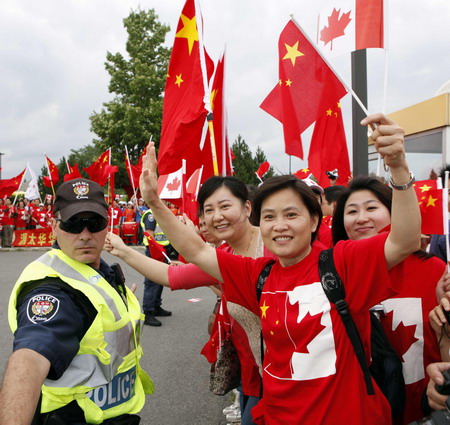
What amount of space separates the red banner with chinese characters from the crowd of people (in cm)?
1598

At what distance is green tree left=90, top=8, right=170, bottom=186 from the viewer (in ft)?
85.1

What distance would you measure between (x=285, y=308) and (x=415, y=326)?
681mm

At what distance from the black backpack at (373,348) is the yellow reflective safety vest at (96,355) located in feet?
2.10

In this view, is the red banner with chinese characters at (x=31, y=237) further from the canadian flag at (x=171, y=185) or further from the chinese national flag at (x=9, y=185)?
the canadian flag at (x=171, y=185)

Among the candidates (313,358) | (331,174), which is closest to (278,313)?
(313,358)

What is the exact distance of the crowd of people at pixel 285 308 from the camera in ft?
4.84

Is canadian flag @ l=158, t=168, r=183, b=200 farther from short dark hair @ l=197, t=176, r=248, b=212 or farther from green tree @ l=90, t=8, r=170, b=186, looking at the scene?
green tree @ l=90, t=8, r=170, b=186

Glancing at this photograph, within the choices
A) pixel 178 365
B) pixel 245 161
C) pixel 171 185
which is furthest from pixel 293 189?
pixel 245 161

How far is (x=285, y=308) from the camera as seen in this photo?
1696mm

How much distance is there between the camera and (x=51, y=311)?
1.48 m

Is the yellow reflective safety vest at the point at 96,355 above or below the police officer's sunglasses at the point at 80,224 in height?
below

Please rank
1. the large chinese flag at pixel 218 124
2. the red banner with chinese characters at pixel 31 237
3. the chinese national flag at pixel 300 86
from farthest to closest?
the red banner with chinese characters at pixel 31 237 < the large chinese flag at pixel 218 124 < the chinese national flag at pixel 300 86

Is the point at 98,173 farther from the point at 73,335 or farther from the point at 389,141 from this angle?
the point at 389,141

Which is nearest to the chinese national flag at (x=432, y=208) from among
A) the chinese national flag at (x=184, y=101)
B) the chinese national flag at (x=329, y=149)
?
the chinese national flag at (x=329, y=149)
